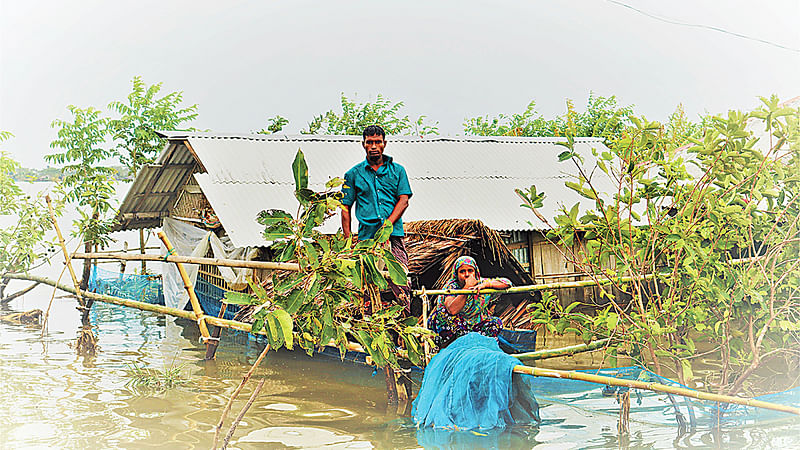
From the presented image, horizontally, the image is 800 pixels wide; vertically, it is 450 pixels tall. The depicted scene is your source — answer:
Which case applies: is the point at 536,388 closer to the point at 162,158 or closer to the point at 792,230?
the point at 792,230

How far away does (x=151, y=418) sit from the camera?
4.86 metres

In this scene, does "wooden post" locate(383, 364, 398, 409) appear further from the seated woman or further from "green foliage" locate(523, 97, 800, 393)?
"green foliage" locate(523, 97, 800, 393)

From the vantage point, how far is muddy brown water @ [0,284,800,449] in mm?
4215

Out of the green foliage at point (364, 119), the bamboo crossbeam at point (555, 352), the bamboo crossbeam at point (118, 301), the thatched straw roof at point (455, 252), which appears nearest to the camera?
the bamboo crossbeam at point (555, 352)

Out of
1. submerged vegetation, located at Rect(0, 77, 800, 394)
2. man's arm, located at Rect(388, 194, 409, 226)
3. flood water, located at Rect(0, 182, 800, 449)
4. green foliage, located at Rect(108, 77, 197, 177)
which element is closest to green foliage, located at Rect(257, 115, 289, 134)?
green foliage, located at Rect(108, 77, 197, 177)

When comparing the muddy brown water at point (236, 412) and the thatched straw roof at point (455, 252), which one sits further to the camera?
the thatched straw roof at point (455, 252)

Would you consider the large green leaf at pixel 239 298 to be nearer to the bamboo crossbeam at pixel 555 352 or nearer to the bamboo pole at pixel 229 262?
the bamboo pole at pixel 229 262

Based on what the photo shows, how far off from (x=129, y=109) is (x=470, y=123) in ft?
41.6

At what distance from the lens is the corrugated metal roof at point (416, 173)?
301 inches

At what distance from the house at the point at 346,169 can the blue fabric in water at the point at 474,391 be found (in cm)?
295

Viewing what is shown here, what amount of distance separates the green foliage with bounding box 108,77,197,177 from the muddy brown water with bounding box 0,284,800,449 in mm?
6045

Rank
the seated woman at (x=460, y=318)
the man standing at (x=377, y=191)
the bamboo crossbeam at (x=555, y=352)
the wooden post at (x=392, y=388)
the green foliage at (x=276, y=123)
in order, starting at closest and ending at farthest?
the bamboo crossbeam at (x=555, y=352)
the wooden post at (x=392, y=388)
the man standing at (x=377, y=191)
the seated woman at (x=460, y=318)
the green foliage at (x=276, y=123)

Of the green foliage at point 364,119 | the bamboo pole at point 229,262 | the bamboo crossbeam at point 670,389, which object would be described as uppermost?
the green foliage at point 364,119

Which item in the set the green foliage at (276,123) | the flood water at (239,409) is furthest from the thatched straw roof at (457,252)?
the green foliage at (276,123)
